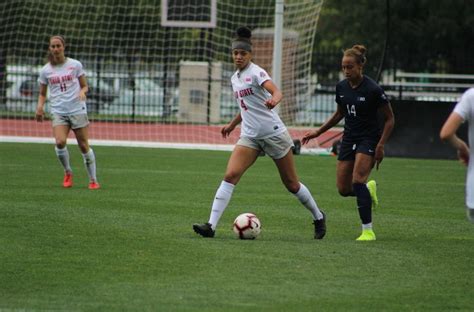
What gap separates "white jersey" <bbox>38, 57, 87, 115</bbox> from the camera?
17797 millimetres

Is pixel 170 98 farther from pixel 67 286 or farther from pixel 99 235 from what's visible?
pixel 67 286

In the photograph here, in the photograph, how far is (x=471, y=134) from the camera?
29.3 feet

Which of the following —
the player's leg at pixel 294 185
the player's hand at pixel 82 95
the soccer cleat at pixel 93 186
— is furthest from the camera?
the soccer cleat at pixel 93 186

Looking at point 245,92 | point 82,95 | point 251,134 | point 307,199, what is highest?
point 245,92

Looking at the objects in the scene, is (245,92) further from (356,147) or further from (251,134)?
(356,147)

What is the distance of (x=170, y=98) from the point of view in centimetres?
4191

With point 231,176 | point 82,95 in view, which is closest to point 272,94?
point 231,176

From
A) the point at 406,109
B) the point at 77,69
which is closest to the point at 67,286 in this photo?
the point at 77,69

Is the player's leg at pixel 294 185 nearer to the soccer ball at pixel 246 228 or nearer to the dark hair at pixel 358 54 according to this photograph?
the soccer ball at pixel 246 228

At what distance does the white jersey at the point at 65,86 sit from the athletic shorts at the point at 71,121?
0.06 metres

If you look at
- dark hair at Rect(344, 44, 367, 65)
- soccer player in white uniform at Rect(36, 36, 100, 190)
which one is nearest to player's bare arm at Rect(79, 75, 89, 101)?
soccer player in white uniform at Rect(36, 36, 100, 190)

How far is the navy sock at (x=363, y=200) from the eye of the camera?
12.2 m

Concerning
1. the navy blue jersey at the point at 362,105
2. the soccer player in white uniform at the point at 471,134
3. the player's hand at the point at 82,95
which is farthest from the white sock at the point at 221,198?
the player's hand at the point at 82,95

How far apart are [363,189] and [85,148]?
6.50 m
